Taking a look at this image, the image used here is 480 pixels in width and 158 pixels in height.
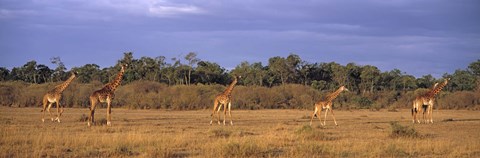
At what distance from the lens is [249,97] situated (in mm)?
→ 47406

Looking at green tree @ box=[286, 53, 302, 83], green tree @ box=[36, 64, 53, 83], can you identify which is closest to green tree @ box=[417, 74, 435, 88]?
green tree @ box=[286, 53, 302, 83]

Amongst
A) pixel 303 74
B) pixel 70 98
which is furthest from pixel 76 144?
pixel 303 74

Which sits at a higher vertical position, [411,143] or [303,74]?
[303,74]

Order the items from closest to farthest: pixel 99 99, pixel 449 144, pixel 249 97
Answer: pixel 449 144 → pixel 99 99 → pixel 249 97

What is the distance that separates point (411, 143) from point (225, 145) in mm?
6080

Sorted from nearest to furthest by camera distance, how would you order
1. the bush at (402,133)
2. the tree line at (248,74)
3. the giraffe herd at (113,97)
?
1. the bush at (402,133)
2. the giraffe herd at (113,97)
3. the tree line at (248,74)

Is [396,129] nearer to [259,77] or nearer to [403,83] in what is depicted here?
[259,77]

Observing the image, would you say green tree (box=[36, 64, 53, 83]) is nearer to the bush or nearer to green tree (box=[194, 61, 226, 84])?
green tree (box=[194, 61, 226, 84])

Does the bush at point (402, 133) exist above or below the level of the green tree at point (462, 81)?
below

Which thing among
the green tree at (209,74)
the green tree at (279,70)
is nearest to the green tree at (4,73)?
the green tree at (209,74)

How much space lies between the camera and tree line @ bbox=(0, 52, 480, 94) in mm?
66812

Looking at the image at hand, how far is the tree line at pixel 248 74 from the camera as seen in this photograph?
66812mm

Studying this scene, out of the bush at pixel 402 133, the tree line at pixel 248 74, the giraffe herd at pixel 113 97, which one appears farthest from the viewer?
the tree line at pixel 248 74

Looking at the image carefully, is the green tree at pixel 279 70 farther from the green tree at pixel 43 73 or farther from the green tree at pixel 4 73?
the green tree at pixel 4 73
